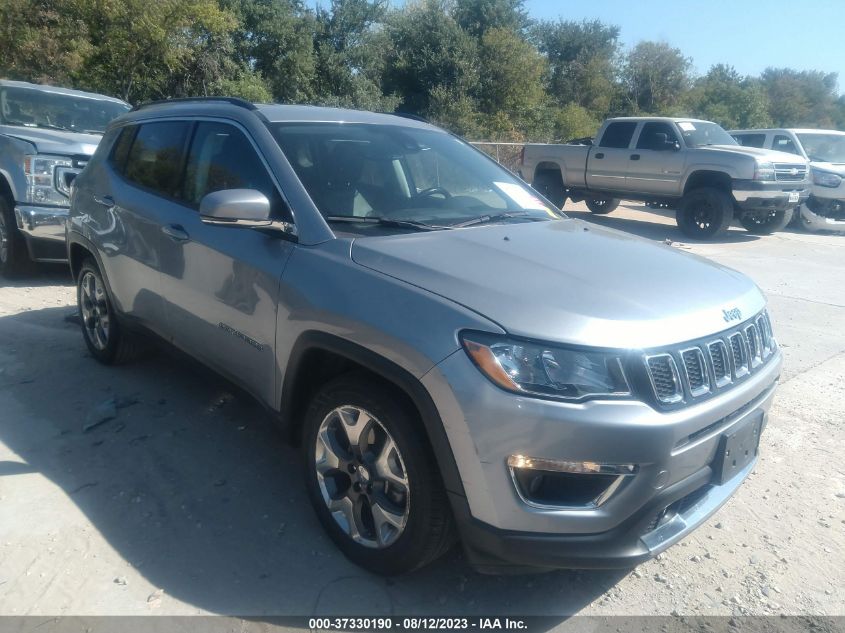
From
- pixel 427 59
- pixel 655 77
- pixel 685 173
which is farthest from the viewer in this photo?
pixel 655 77

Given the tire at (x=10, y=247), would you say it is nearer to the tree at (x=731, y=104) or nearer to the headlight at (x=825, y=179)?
the headlight at (x=825, y=179)

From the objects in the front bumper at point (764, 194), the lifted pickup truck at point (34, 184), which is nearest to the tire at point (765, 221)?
the front bumper at point (764, 194)

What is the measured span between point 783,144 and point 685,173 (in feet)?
11.0

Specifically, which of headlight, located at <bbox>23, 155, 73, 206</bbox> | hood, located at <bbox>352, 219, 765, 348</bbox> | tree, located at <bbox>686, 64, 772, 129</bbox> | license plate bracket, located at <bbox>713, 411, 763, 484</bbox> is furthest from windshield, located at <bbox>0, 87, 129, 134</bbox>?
tree, located at <bbox>686, 64, 772, 129</bbox>

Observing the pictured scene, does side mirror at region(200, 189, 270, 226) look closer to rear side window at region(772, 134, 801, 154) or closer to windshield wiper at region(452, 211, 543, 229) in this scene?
windshield wiper at region(452, 211, 543, 229)

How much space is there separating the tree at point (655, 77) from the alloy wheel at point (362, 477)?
121 feet

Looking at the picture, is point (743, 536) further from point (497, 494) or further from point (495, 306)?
point (495, 306)

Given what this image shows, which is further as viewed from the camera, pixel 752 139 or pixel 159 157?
pixel 752 139

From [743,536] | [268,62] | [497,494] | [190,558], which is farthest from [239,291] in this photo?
[268,62]

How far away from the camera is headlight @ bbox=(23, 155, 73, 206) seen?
22.9 ft

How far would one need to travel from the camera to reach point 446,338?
246cm

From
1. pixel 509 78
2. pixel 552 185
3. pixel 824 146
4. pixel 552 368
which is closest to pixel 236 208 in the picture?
pixel 552 368

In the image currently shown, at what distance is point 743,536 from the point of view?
332 centimetres

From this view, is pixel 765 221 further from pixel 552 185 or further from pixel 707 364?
pixel 707 364
